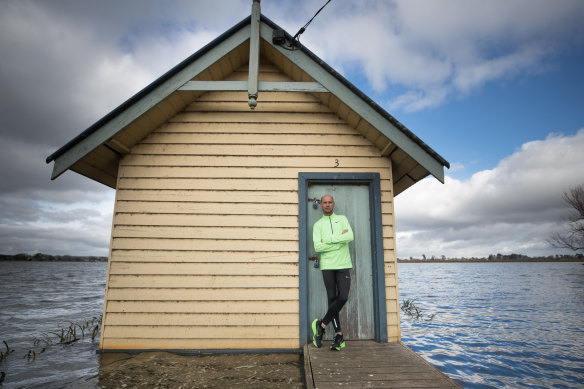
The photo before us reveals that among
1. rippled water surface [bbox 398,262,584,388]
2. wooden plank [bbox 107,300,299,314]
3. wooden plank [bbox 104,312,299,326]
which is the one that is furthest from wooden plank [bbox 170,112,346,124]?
rippled water surface [bbox 398,262,584,388]

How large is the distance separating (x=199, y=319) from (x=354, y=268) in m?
2.44

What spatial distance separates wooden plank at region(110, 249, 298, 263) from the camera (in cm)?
438

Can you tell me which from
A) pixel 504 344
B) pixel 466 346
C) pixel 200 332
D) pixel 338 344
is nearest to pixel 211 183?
pixel 200 332

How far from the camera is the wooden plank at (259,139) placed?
15.5 ft

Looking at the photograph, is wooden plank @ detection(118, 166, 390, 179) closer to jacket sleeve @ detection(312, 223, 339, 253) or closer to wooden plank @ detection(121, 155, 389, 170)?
wooden plank @ detection(121, 155, 389, 170)

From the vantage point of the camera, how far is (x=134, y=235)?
4438mm

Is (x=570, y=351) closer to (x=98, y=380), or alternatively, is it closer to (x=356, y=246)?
(x=356, y=246)

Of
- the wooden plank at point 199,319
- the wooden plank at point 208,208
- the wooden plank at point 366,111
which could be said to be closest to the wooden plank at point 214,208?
the wooden plank at point 208,208

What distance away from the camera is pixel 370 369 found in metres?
3.11

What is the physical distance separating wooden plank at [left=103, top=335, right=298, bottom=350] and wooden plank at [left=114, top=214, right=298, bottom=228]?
1.67 metres

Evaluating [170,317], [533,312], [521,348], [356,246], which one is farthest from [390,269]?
[533,312]

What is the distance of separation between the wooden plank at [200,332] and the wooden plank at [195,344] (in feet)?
0.18

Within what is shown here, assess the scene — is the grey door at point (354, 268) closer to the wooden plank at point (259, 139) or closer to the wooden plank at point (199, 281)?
the wooden plank at point (199, 281)

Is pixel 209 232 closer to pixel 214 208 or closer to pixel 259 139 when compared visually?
pixel 214 208
